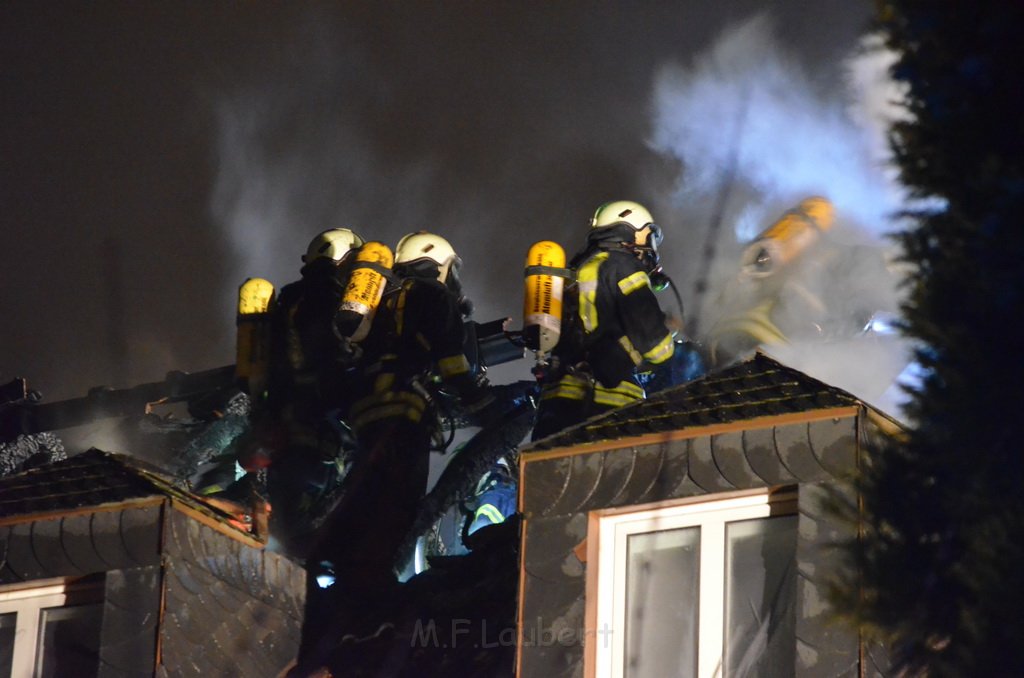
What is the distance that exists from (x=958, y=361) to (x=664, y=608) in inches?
138

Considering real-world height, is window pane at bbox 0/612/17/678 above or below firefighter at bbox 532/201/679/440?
below

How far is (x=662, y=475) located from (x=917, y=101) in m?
3.57

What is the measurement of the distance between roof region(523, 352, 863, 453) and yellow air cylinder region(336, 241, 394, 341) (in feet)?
13.8

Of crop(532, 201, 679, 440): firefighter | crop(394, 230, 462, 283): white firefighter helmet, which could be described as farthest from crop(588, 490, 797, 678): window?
crop(394, 230, 462, 283): white firefighter helmet

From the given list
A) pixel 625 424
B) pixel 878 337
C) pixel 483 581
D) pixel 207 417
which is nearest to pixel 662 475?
pixel 625 424

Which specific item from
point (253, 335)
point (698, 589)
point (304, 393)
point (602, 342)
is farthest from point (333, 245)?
point (698, 589)

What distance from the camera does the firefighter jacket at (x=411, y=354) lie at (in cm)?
1409

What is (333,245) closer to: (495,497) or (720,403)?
(495,497)

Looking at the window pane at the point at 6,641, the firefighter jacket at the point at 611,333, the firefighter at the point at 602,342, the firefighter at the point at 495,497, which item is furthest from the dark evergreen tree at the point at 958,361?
the firefighter at the point at 495,497

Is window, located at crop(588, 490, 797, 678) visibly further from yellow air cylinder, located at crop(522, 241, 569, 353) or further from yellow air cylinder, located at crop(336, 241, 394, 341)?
yellow air cylinder, located at crop(336, 241, 394, 341)

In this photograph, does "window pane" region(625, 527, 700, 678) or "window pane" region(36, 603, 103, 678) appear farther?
"window pane" region(36, 603, 103, 678)

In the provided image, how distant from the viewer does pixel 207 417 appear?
16.6m

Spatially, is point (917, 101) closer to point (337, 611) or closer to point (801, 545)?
point (801, 545)

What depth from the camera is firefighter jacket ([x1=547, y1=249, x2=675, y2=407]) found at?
1356cm
